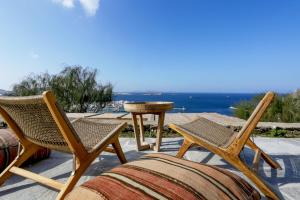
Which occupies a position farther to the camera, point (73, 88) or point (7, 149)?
point (73, 88)

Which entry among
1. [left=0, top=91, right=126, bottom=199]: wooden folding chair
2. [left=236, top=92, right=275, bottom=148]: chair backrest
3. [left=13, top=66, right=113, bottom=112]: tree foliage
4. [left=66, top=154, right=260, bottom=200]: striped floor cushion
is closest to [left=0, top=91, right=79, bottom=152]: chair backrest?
[left=0, top=91, right=126, bottom=199]: wooden folding chair

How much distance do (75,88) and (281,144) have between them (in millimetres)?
11024

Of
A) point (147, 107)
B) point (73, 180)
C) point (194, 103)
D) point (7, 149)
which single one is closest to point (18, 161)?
point (7, 149)

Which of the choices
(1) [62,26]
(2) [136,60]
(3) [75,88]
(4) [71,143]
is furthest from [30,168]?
(2) [136,60]

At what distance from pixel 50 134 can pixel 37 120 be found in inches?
6.1

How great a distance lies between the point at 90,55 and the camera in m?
17.9

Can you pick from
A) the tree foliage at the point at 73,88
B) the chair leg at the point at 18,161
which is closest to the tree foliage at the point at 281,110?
the chair leg at the point at 18,161

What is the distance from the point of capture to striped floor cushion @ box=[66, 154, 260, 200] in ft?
3.20

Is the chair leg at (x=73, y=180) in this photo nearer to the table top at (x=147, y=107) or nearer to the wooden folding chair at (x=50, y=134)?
the wooden folding chair at (x=50, y=134)

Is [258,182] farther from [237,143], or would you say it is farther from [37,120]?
[37,120]

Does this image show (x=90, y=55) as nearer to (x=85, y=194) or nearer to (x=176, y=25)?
(x=176, y=25)

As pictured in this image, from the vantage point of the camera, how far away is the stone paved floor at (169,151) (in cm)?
196

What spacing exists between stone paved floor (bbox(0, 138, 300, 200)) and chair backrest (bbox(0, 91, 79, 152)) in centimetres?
43

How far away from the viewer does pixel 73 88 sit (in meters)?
12.7
